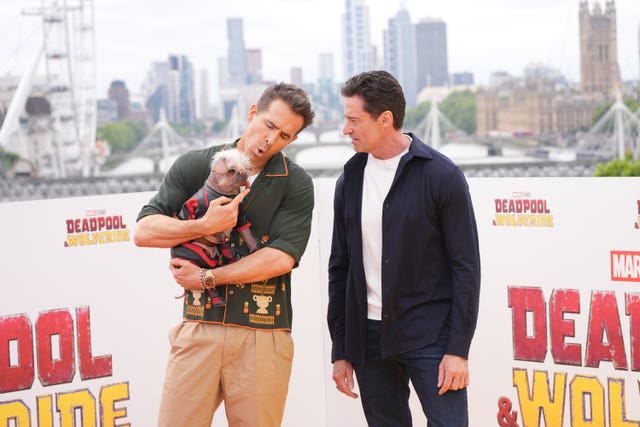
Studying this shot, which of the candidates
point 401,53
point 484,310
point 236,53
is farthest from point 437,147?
point 484,310

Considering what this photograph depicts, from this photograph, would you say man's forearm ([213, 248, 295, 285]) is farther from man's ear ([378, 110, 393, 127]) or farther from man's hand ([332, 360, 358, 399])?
man's ear ([378, 110, 393, 127])

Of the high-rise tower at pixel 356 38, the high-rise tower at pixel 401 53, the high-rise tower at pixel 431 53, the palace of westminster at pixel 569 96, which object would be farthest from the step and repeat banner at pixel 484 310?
the high-rise tower at pixel 401 53

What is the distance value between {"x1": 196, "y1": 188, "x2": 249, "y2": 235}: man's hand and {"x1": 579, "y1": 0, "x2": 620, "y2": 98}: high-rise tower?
70.0 metres

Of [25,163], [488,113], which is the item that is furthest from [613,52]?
[25,163]

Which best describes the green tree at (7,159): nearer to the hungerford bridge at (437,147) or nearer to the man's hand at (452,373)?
the hungerford bridge at (437,147)

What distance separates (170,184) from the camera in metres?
2.79

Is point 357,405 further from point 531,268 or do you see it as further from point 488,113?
point 488,113

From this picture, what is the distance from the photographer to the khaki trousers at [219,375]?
9.09ft

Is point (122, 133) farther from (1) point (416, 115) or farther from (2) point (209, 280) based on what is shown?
(2) point (209, 280)

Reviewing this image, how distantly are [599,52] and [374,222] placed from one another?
2808 inches

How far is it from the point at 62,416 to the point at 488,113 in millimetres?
71452

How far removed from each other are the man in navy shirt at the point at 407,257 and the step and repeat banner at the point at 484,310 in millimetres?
1266

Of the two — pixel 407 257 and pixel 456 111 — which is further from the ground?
pixel 456 111

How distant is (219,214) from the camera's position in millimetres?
2590
